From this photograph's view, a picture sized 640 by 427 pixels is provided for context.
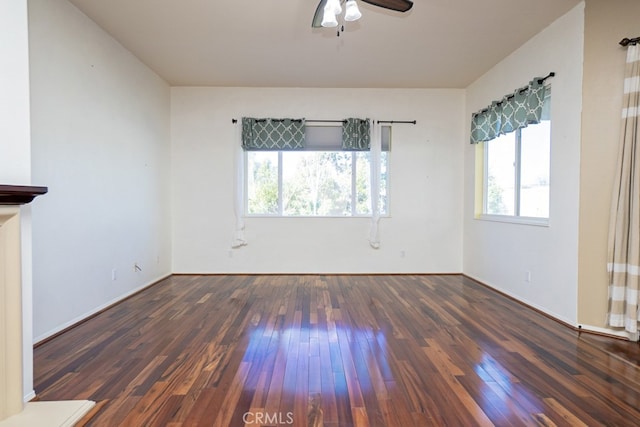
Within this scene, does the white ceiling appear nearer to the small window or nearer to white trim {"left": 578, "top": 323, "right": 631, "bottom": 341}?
the small window

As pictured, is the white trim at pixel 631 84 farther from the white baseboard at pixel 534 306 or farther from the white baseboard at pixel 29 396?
Answer: the white baseboard at pixel 29 396

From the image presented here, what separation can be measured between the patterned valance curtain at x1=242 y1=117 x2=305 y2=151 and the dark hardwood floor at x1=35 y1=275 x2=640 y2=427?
2.38m

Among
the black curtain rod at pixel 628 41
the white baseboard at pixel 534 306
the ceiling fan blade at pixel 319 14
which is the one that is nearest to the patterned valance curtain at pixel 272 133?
the ceiling fan blade at pixel 319 14

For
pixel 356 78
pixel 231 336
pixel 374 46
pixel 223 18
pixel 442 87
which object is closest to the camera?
pixel 231 336

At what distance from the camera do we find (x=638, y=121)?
8.09ft

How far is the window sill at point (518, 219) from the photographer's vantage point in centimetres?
330

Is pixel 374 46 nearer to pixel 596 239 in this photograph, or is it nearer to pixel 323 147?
pixel 323 147

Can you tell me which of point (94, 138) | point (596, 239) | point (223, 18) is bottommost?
point (596, 239)

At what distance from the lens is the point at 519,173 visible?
3797mm

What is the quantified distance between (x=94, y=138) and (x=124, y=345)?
6.54 feet

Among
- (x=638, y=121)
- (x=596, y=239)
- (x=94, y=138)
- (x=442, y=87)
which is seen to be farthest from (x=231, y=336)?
(x=442, y=87)

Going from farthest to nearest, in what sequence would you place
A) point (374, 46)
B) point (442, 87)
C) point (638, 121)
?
point (442, 87) → point (374, 46) → point (638, 121)

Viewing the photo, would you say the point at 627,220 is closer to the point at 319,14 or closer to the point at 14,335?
the point at 319,14

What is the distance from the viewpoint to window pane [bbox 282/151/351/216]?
5012mm
